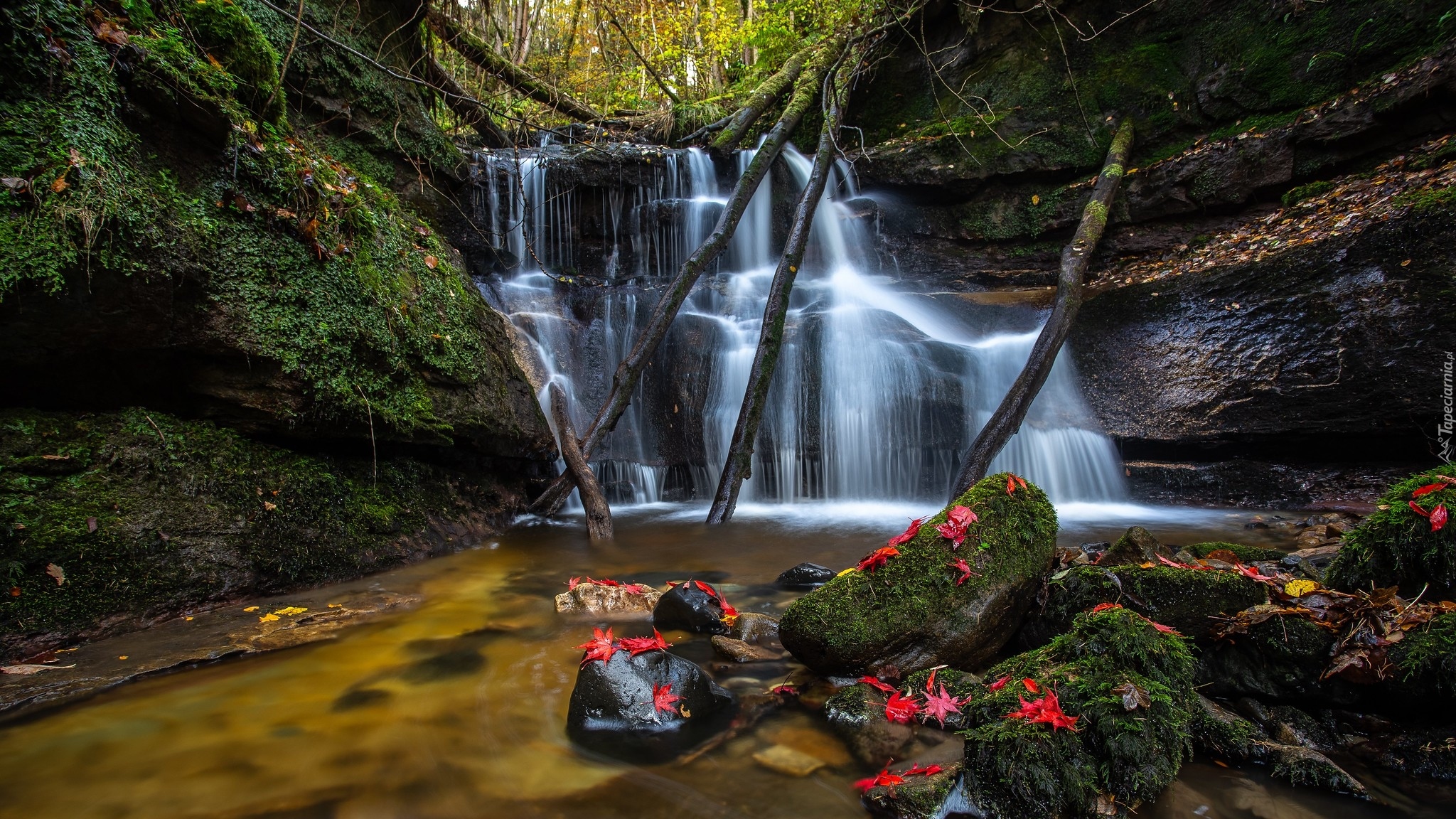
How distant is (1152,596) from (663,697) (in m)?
2.13

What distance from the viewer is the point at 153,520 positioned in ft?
11.4

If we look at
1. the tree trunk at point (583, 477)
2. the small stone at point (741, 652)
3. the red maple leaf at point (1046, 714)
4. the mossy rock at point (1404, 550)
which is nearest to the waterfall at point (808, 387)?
the tree trunk at point (583, 477)

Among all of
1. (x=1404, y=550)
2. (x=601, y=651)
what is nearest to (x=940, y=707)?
(x=601, y=651)

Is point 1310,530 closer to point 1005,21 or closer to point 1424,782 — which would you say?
point 1424,782

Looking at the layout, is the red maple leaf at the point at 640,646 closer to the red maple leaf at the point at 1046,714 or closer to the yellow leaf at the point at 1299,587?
the red maple leaf at the point at 1046,714

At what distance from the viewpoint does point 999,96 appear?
1080 cm

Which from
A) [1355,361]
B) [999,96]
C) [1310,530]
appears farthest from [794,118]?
[1310,530]

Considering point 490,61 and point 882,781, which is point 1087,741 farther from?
point 490,61

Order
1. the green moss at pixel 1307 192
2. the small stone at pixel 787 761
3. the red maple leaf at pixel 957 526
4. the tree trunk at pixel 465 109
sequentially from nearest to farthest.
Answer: the small stone at pixel 787 761 < the red maple leaf at pixel 957 526 < the green moss at pixel 1307 192 < the tree trunk at pixel 465 109

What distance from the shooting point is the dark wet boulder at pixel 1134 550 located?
128 inches

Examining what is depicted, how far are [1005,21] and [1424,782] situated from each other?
1254 cm

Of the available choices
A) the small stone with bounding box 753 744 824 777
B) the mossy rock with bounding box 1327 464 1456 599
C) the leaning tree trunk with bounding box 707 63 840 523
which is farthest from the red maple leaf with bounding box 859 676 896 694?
the leaning tree trunk with bounding box 707 63 840 523

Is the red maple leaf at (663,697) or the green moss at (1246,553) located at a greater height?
the green moss at (1246,553)

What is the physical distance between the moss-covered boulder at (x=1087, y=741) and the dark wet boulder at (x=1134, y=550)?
1265 mm
